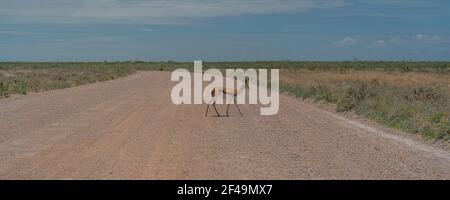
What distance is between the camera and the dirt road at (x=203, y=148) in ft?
33.4

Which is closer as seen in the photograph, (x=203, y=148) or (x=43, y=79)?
(x=203, y=148)

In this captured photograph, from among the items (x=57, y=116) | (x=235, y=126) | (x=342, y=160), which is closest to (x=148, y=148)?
(x=342, y=160)

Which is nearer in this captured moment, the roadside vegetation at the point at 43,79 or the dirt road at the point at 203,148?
the dirt road at the point at 203,148

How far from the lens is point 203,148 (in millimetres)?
12914

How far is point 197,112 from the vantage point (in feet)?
70.6

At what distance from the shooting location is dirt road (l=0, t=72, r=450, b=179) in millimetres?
10188

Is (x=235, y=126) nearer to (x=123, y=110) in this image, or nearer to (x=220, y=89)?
(x=220, y=89)

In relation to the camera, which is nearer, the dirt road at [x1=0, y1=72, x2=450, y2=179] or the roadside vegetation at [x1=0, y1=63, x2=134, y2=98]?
the dirt road at [x1=0, y1=72, x2=450, y2=179]

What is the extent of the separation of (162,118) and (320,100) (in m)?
10.1
